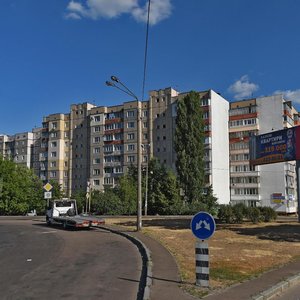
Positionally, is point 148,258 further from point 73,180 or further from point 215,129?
point 73,180

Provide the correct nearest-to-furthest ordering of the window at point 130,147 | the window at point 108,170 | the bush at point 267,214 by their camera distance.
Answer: the bush at point 267,214 < the window at point 130,147 < the window at point 108,170

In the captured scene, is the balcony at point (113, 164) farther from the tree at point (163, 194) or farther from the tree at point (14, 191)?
the tree at point (14, 191)

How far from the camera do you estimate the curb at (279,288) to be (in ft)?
24.2

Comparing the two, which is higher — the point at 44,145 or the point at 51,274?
the point at 44,145

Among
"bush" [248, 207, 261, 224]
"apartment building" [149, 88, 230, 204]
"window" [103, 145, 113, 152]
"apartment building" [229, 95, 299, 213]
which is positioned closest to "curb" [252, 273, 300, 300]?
"bush" [248, 207, 261, 224]

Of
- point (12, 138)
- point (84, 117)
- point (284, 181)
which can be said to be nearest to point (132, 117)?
point (84, 117)

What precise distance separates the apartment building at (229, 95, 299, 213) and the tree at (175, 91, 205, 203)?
1158cm

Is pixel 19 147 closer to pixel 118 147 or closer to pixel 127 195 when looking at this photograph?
pixel 118 147

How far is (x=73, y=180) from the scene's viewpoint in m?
90.2

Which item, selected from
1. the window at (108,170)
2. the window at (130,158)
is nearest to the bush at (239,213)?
the window at (130,158)

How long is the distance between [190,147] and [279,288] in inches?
2134

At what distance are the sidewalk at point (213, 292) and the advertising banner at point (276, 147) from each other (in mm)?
17458

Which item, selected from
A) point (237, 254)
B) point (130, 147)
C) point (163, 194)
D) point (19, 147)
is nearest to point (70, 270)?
point (237, 254)

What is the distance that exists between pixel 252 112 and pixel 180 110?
1777 cm
